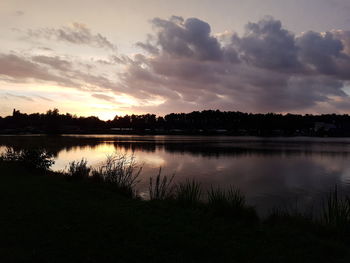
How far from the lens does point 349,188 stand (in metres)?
18.4

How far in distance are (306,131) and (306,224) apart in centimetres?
19878

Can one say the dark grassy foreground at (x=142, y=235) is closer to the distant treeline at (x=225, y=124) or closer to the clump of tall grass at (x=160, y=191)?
the clump of tall grass at (x=160, y=191)

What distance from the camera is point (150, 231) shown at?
6.91 meters

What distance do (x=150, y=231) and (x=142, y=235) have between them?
332mm

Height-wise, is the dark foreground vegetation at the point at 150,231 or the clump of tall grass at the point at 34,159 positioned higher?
the clump of tall grass at the point at 34,159

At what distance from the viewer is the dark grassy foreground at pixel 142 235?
5.60 meters

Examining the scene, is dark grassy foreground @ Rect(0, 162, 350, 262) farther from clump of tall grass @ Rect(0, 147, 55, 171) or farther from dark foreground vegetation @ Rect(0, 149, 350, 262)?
clump of tall grass @ Rect(0, 147, 55, 171)

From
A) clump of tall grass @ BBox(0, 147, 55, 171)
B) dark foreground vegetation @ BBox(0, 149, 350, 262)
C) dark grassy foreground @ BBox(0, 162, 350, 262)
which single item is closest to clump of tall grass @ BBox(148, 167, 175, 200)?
dark foreground vegetation @ BBox(0, 149, 350, 262)

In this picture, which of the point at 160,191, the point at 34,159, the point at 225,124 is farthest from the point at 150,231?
the point at 225,124

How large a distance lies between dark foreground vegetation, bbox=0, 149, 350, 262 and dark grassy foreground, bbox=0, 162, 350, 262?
18 mm

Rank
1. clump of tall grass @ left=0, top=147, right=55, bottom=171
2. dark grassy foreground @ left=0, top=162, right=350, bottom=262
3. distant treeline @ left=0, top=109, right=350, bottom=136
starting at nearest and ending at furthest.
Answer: dark grassy foreground @ left=0, top=162, right=350, bottom=262, clump of tall grass @ left=0, top=147, right=55, bottom=171, distant treeline @ left=0, top=109, right=350, bottom=136

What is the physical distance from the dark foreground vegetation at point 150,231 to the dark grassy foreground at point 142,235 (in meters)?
0.02

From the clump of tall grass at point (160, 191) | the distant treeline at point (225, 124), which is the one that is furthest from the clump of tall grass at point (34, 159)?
the distant treeline at point (225, 124)

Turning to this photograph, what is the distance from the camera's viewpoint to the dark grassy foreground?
18.4 feet
